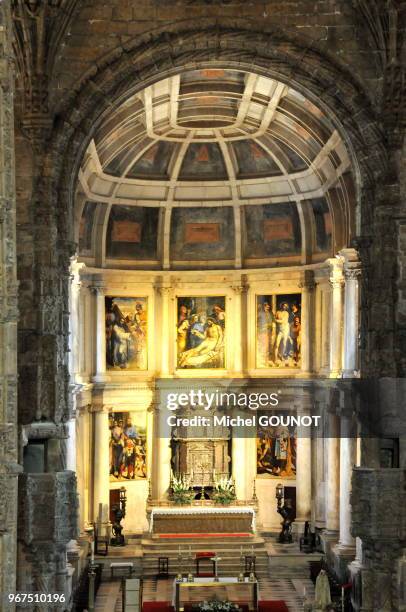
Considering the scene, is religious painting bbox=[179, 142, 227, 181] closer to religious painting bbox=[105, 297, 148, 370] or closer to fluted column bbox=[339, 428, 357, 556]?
religious painting bbox=[105, 297, 148, 370]

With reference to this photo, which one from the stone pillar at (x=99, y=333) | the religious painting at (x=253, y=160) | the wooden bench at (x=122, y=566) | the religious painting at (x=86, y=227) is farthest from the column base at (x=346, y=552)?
the religious painting at (x=86, y=227)

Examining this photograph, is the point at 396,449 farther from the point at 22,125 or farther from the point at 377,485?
the point at 22,125

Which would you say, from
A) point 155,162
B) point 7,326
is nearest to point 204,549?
point 155,162

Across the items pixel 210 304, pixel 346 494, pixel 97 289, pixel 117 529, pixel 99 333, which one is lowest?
pixel 117 529

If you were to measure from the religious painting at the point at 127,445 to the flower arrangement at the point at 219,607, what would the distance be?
9.24 metres

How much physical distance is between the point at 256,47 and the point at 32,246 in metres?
6.00

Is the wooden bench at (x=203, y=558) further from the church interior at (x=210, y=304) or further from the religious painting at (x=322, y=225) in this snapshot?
the religious painting at (x=322, y=225)

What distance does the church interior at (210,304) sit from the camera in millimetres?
24141

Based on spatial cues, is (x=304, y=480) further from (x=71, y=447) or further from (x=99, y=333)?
(x=71, y=447)

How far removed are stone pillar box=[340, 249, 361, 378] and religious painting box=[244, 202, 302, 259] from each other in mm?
4734

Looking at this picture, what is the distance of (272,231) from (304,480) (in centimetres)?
730

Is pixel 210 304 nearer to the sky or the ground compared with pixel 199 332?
nearer to the sky

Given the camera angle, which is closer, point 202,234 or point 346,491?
point 346,491

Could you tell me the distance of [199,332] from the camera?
37.8 m
